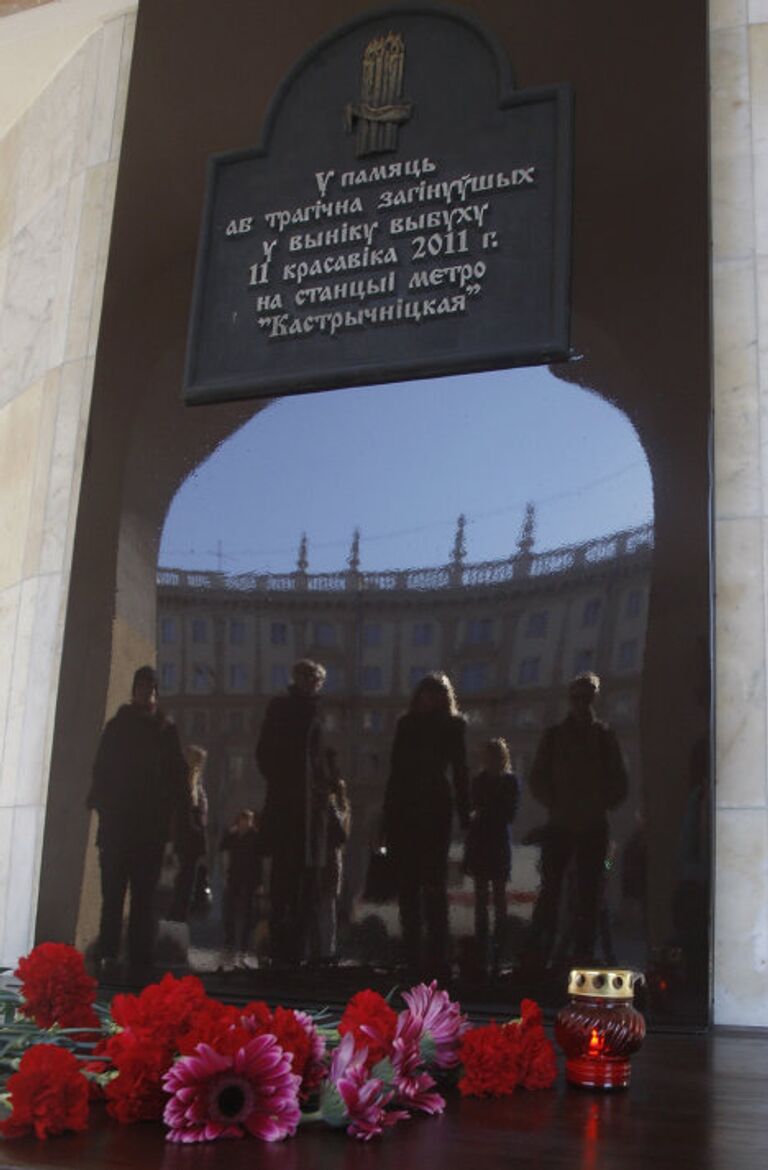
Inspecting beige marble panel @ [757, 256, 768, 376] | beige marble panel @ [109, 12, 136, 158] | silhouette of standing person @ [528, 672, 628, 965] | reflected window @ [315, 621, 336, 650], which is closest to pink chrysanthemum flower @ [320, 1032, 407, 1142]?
silhouette of standing person @ [528, 672, 628, 965]

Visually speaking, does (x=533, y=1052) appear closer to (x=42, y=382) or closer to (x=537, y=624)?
(x=537, y=624)

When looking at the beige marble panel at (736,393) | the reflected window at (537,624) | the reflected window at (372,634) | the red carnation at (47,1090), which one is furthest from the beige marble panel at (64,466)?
the red carnation at (47,1090)

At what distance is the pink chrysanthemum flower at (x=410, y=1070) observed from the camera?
1208mm

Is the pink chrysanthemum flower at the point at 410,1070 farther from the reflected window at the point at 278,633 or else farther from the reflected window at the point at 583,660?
the reflected window at the point at 278,633

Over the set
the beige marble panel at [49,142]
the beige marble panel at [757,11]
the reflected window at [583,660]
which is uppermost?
the beige marble panel at [49,142]

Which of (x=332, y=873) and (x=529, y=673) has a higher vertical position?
(x=529, y=673)

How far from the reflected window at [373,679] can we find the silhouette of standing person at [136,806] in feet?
1.80

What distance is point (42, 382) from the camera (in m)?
3.88

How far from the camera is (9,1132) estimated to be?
1.11 meters

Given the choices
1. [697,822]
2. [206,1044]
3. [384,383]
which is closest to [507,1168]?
[206,1044]

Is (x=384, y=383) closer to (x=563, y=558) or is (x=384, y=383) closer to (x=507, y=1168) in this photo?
(x=563, y=558)

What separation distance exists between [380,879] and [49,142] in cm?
291

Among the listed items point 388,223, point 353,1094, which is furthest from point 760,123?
point 353,1094

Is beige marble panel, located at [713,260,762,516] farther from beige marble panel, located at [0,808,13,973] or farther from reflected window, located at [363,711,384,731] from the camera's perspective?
beige marble panel, located at [0,808,13,973]
